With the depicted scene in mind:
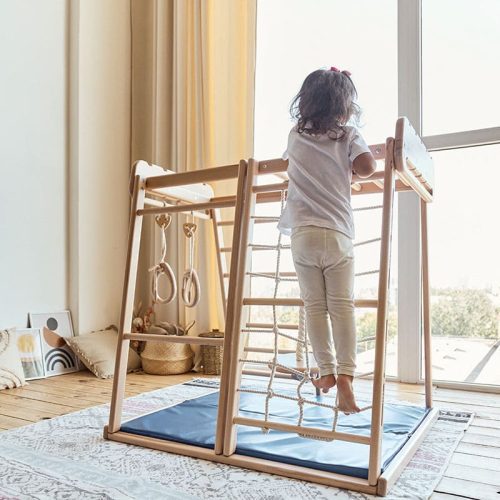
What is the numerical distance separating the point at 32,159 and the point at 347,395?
2553mm

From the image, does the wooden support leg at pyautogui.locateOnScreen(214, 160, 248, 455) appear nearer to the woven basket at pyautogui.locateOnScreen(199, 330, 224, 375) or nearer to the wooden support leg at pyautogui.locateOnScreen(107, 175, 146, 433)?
the wooden support leg at pyautogui.locateOnScreen(107, 175, 146, 433)

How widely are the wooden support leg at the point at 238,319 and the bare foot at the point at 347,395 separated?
35 centimetres

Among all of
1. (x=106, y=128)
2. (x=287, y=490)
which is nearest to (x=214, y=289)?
(x=106, y=128)

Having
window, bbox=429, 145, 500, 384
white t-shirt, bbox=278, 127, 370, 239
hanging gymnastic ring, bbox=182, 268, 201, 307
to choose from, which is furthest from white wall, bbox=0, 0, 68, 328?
window, bbox=429, 145, 500, 384

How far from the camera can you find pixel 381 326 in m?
1.47

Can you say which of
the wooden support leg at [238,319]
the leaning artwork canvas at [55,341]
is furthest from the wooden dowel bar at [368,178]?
the leaning artwork canvas at [55,341]

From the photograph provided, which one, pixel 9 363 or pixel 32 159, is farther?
pixel 32 159

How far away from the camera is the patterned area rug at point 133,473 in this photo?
1410 mm

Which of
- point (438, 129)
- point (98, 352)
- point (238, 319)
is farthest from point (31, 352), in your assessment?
point (438, 129)

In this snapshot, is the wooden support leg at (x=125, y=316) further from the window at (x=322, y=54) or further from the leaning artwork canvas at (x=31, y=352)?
the window at (x=322, y=54)

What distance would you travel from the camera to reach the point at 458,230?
2.95 meters

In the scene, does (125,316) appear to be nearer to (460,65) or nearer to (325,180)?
(325,180)

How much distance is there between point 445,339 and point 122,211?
7.62ft

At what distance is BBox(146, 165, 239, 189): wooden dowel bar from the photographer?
1.82m
